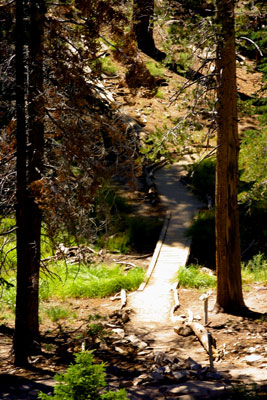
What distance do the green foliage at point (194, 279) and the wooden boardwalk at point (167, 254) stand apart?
26 centimetres

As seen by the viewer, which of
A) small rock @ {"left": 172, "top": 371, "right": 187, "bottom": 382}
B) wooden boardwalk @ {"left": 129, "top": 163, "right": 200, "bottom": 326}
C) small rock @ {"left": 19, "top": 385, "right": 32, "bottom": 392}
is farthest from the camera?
wooden boardwalk @ {"left": 129, "top": 163, "right": 200, "bottom": 326}

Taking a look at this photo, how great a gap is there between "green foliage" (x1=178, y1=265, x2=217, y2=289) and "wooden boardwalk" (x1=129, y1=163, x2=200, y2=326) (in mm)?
260

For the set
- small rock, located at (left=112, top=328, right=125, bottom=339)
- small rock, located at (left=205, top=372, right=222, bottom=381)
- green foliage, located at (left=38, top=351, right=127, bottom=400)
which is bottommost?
small rock, located at (left=112, top=328, right=125, bottom=339)

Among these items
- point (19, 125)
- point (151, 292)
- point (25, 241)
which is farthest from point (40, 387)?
point (151, 292)

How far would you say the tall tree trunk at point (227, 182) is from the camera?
37.9 ft

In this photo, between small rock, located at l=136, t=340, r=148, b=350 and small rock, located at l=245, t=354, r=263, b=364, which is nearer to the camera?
small rock, located at l=245, t=354, r=263, b=364

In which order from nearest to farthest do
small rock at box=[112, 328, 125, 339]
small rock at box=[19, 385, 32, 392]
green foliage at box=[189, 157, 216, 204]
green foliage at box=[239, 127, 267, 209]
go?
small rock at box=[19, 385, 32, 392] < small rock at box=[112, 328, 125, 339] < green foliage at box=[239, 127, 267, 209] < green foliage at box=[189, 157, 216, 204]

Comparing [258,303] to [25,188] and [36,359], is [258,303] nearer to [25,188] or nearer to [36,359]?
[36,359]

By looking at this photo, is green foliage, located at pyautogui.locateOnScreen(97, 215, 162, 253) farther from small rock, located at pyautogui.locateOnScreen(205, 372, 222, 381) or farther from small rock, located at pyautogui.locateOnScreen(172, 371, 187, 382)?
small rock, located at pyautogui.locateOnScreen(205, 372, 222, 381)

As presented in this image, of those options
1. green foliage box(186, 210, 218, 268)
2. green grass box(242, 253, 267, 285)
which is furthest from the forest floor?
green foliage box(186, 210, 218, 268)

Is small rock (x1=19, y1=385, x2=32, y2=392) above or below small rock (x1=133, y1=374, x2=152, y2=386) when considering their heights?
above

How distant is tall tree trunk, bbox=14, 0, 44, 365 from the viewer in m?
9.26

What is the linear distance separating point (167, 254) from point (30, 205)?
6500 millimetres

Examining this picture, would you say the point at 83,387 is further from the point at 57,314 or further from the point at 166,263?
the point at 166,263
